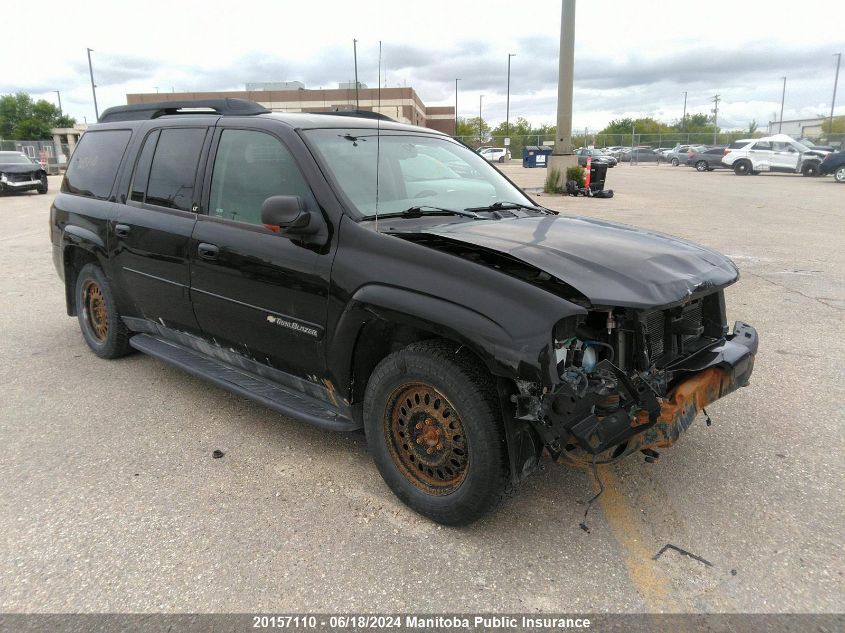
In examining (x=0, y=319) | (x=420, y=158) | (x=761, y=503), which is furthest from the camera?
(x=0, y=319)

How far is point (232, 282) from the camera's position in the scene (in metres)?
3.53

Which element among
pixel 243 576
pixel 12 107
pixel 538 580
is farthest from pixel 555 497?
pixel 12 107

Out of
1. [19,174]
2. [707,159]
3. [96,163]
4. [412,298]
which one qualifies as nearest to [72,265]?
[96,163]

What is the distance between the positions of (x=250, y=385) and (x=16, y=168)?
2268cm

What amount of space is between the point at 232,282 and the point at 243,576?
1652 mm

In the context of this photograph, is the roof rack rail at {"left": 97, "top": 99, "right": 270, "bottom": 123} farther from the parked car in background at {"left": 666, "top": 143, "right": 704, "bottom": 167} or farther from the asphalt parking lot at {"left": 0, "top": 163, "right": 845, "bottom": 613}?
the parked car in background at {"left": 666, "top": 143, "right": 704, "bottom": 167}

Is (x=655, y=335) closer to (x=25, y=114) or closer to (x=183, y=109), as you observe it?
(x=183, y=109)

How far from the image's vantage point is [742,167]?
31.9m

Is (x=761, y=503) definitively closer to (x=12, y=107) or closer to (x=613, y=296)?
(x=613, y=296)

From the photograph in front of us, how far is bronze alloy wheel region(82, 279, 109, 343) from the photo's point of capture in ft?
16.4

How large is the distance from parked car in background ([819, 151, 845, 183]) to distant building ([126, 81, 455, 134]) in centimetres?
1647

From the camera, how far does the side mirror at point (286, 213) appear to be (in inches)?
117

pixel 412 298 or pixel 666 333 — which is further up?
pixel 412 298

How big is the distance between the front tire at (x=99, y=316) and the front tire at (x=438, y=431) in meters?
2.81
